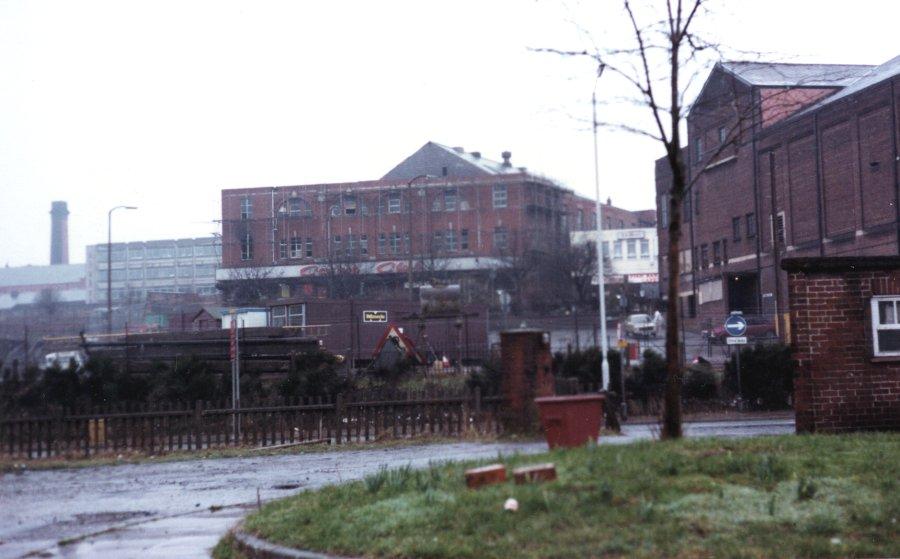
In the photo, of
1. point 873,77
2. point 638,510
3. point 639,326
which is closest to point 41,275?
point 639,326

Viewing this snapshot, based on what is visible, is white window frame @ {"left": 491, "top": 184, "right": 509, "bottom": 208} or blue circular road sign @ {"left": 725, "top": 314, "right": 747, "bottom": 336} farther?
blue circular road sign @ {"left": 725, "top": 314, "right": 747, "bottom": 336}

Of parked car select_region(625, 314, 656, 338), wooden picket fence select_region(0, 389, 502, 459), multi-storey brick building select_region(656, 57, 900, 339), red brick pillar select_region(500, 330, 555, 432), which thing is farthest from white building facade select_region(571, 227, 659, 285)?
red brick pillar select_region(500, 330, 555, 432)

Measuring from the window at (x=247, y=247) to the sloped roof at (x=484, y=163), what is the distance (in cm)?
618

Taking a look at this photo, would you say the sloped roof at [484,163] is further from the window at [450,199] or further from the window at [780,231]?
the window at [780,231]

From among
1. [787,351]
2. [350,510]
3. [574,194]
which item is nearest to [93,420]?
[574,194]

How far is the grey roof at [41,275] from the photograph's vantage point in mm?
46094

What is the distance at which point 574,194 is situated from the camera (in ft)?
86.5

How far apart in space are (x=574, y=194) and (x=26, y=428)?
46.0 feet

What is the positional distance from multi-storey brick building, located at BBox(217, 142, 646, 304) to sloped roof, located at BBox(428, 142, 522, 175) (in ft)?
0.13

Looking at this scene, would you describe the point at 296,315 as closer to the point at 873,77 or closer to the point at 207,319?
the point at 207,319

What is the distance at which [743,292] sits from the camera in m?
59.2

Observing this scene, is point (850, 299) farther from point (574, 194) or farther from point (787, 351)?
point (787, 351)

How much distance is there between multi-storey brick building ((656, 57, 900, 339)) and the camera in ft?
159

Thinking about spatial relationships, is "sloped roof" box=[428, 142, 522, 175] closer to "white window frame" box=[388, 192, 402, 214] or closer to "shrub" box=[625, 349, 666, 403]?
"white window frame" box=[388, 192, 402, 214]
